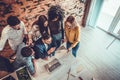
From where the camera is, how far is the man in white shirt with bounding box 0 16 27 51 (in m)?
2.43

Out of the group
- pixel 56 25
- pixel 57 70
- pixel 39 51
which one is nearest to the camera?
pixel 57 70

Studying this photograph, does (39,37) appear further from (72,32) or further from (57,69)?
(57,69)

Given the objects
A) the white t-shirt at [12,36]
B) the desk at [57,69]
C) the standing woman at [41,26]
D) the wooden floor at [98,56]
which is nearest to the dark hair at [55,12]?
the standing woman at [41,26]

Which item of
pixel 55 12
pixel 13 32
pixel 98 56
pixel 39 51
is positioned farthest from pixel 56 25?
pixel 98 56

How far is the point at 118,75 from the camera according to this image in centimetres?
335

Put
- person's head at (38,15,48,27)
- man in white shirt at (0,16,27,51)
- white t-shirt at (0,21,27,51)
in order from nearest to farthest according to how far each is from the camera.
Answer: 1. man in white shirt at (0,16,27,51)
2. white t-shirt at (0,21,27,51)
3. person's head at (38,15,48,27)

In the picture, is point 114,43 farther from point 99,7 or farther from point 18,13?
point 18,13

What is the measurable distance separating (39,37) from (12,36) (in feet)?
1.79

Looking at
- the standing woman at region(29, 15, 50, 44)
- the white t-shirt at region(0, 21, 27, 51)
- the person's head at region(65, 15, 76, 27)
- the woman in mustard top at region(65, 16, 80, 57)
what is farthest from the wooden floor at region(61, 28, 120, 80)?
the white t-shirt at region(0, 21, 27, 51)

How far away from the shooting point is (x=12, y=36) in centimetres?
265

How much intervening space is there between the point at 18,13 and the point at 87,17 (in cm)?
228

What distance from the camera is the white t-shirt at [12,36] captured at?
2.53 meters

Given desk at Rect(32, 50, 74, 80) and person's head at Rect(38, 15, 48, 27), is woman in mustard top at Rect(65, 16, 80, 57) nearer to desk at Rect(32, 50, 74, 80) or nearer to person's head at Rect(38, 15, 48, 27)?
desk at Rect(32, 50, 74, 80)

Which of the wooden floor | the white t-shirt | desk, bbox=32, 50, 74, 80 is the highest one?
the white t-shirt
